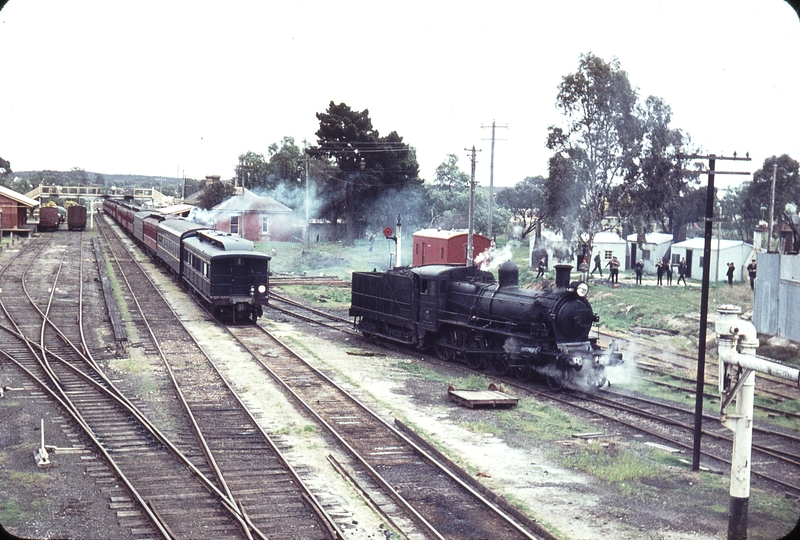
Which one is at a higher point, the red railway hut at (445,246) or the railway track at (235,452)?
the red railway hut at (445,246)

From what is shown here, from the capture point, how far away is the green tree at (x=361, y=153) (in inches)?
2251

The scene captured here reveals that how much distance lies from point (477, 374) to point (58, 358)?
36.0 ft

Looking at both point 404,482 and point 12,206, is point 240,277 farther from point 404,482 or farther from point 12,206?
point 12,206

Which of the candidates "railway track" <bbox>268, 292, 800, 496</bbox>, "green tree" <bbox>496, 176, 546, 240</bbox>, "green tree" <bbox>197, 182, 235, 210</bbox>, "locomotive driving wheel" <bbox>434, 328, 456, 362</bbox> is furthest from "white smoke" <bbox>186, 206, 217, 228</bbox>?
"railway track" <bbox>268, 292, 800, 496</bbox>

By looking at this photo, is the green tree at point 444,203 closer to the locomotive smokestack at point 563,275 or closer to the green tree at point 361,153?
the green tree at point 361,153

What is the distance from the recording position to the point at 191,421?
47.8 ft

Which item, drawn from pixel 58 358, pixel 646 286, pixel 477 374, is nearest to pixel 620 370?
pixel 477 374

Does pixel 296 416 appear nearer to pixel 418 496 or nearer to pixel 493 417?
pixel 493 417

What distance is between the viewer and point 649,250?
49094mm

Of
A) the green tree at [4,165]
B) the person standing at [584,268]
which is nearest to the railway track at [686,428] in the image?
the person standing at [584,268]

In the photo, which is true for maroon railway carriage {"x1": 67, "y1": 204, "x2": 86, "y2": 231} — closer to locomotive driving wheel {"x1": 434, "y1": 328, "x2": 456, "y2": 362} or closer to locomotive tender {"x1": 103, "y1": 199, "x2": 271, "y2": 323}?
locomotive tender {"x1": 103, "y1": 199, "x2": 271, "y2": 323}

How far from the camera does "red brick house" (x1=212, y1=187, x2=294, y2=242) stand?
64750mm

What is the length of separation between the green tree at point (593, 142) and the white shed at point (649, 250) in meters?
12.7

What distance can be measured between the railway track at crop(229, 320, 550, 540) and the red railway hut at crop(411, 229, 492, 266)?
19460mm
